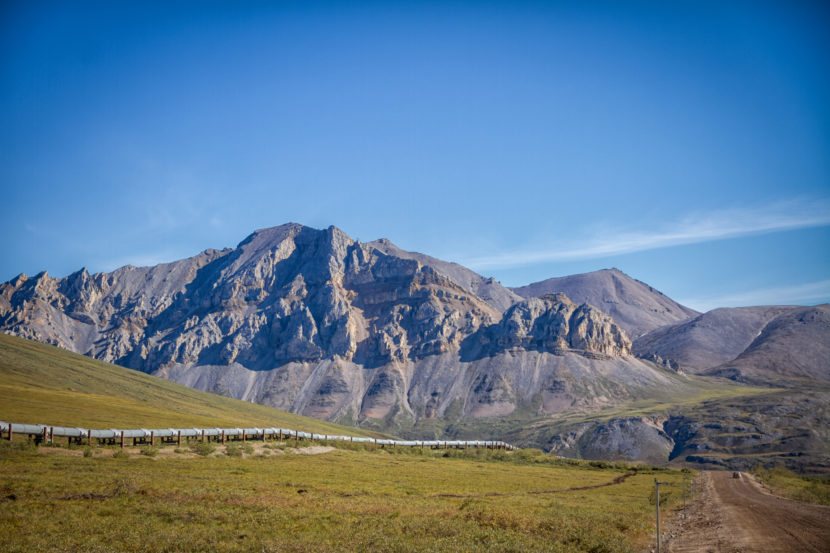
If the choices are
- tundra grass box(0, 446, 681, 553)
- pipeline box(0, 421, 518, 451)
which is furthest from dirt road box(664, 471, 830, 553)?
pipeline box(0, 421, 518, 451)

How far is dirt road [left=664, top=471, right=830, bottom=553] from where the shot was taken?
38688 millimetres

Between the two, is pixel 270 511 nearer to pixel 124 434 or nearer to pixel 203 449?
pixel 203 449

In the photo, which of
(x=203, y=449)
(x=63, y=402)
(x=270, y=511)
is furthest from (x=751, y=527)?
(x=63, y=402)

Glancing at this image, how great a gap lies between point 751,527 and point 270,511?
34.3 metres

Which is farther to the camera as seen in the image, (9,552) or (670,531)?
(670,531)

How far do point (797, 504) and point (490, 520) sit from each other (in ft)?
119

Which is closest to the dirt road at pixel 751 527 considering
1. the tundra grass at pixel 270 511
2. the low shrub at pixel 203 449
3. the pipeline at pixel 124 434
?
the tundra grass at pixel 270 511

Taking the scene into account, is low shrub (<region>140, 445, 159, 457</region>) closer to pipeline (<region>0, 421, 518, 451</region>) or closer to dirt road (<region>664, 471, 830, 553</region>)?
pipeline (<region>0, 421, 518, 451</region>)

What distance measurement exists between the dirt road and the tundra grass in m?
3.36

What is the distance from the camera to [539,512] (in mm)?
50094

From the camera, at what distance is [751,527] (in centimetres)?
4572

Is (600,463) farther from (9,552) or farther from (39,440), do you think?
(9,552)

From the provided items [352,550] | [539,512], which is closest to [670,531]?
[539,512]

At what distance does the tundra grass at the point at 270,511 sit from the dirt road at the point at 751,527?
3363mm
